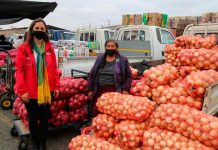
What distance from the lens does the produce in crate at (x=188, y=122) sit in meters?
2.75

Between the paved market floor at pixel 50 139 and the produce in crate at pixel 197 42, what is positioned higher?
the produce in crate at pixel 197 42

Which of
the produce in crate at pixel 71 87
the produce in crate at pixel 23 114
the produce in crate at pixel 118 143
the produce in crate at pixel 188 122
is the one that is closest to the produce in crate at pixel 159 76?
the produce in crate at pixel 188 122

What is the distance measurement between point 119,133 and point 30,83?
1.71 m

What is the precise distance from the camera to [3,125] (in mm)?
6492

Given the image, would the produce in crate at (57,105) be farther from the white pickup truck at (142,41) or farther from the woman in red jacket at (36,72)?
the white pickup truck at (142,41)

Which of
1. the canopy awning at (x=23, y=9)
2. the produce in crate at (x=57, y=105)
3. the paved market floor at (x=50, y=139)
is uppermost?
the canopy awning at (x=23, y=9)

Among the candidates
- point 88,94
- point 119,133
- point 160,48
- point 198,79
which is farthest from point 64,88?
point 160,48

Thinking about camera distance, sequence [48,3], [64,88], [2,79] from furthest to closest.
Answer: [2,79]
[48,3]
[64,88]

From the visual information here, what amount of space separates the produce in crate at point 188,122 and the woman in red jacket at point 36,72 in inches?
76.7

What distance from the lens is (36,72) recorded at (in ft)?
14.6

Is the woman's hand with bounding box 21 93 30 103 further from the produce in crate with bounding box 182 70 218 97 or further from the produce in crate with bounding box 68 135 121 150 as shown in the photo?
the produce in crate with bounding box 182 70 218 97

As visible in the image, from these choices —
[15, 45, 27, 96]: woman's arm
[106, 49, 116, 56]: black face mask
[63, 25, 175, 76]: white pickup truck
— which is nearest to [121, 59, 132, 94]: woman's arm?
[106, 49, 116, 56]: black face mask

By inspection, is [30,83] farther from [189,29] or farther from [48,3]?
[189,29]

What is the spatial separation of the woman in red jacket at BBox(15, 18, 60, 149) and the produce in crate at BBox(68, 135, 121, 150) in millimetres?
1196
